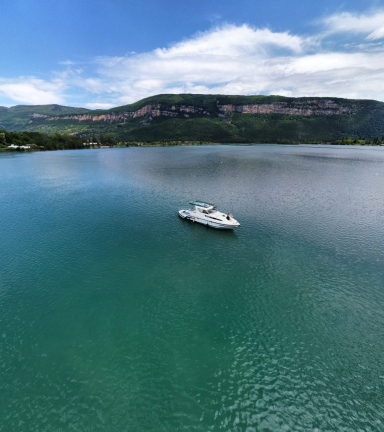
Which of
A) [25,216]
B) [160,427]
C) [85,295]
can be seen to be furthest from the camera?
[25,216]

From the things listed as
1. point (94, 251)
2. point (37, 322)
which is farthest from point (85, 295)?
point (94, 251)

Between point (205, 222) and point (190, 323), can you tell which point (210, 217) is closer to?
point (205, 222)

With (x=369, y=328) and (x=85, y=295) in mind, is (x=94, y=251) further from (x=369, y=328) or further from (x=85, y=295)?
(x=369, y=328)

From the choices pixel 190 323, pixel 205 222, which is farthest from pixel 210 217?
pixel 190 323

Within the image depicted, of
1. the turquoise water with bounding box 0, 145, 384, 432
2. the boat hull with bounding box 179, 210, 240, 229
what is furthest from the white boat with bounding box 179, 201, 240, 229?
the turquoise water with bounding box 0, 145, 384, 432

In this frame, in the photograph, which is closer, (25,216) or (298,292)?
(298,292)

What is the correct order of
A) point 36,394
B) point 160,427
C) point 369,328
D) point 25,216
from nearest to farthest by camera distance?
point 160,427 → point 36,394 → point 369,328 → point 25,216

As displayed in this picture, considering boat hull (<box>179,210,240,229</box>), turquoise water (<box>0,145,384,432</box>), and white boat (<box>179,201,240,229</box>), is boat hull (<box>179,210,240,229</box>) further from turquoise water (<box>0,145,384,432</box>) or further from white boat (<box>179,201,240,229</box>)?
turquoise water (<box>0,145,384,432</box>)
